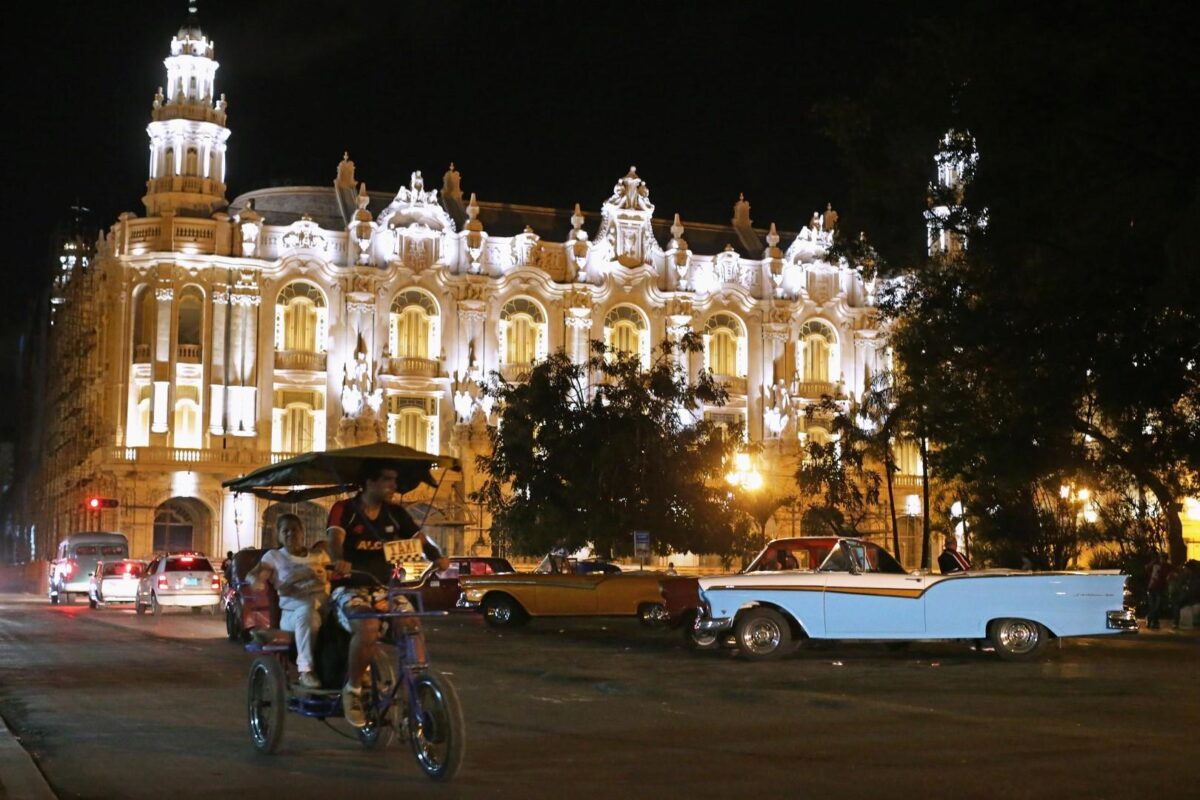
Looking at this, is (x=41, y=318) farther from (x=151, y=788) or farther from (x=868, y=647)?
(x=151, y=788)

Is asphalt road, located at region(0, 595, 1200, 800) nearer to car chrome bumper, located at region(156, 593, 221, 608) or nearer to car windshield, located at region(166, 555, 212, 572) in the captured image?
car chrome bumper, located at region(156, 593, 221, 608)

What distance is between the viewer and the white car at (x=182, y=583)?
34.1 meters

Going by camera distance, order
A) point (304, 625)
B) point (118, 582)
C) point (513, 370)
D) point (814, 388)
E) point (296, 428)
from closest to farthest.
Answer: point (304, 625) → point (118, 582) → point (296, 428) → point (513, 370) → point (814, 388)

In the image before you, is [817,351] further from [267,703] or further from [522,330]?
[267,703]

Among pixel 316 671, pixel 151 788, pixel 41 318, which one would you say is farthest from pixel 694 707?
pixel 41 318

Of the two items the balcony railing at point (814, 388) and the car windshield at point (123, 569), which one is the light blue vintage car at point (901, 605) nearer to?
the car windshield at point (123, 569)

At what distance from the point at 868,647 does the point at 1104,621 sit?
377 centimetres

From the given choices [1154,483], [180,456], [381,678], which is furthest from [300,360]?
[381,678]

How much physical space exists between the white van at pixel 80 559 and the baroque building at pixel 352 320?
5.67 m

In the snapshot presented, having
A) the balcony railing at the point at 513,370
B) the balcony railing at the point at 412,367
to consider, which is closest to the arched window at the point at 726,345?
the balcony railing at the point at 513,370

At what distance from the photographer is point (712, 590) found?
19.6m

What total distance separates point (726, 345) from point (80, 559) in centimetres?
2947

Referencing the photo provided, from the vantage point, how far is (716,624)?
19.5 m

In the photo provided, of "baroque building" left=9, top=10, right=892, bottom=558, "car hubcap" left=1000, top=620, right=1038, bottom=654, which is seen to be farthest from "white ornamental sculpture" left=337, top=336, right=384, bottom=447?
"car hubcap" left=1000, top=620, right=1038, bottom=654
